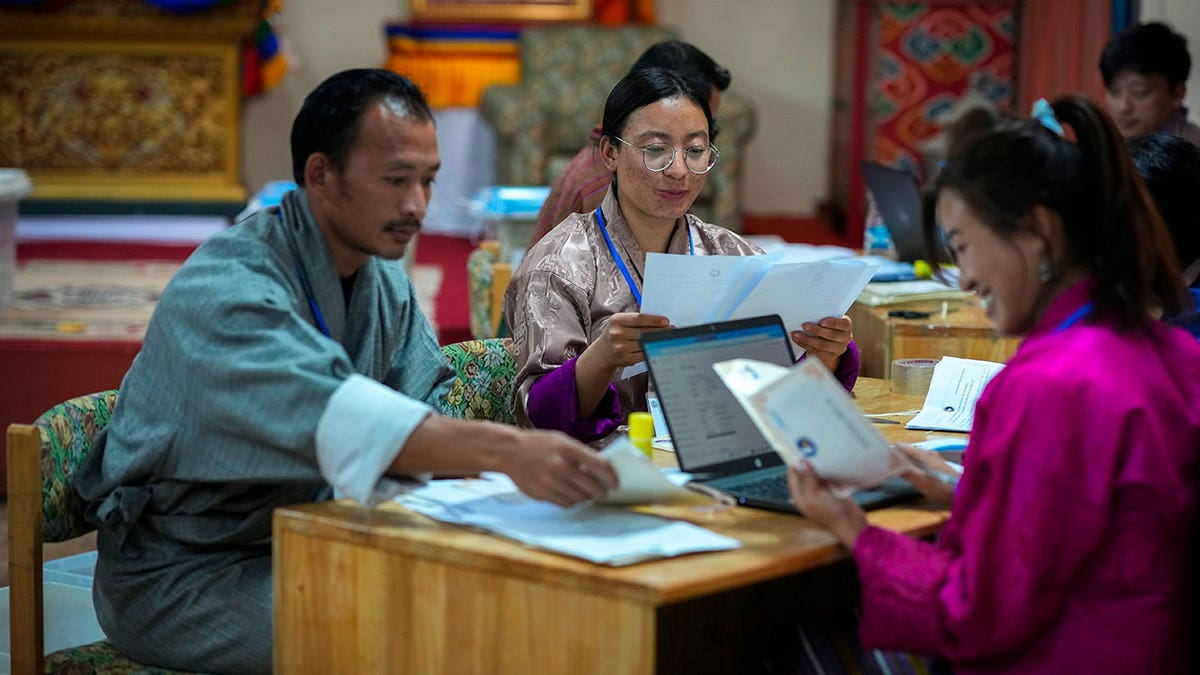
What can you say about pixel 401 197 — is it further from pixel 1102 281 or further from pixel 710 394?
pixel 1102 281

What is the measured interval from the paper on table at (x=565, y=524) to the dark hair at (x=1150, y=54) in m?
3.00

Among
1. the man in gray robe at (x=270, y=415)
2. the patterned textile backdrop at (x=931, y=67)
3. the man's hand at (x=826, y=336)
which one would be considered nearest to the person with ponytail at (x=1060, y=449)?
the man in gray robe at (x=270, y=415)

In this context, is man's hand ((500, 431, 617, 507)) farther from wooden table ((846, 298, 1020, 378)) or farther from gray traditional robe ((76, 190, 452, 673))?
wooden table ((846, 298, 1020, 378))


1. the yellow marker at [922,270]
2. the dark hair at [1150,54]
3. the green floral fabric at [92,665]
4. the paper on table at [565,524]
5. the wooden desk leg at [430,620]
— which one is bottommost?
the green floral fabric at [92,665]

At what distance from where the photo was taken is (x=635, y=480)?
5.68ft

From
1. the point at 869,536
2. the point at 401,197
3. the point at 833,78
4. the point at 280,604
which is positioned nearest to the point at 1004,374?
the point at 869,536

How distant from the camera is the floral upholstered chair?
1895 millimetres

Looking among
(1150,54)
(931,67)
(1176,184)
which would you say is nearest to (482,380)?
(1176,184)

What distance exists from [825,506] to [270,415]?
65 centimetres

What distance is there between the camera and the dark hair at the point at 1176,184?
2.17 metres

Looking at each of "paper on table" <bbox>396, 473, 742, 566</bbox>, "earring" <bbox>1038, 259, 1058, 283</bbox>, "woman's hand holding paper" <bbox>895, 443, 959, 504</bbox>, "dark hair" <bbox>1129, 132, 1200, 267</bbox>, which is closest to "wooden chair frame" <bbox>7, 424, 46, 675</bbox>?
"paper on table" <bbox>396, 473, 742, 566</bbox>

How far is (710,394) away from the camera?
6.48 ft

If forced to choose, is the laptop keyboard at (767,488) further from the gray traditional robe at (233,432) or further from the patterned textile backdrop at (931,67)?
the patterned textile backdrop at (931,67)

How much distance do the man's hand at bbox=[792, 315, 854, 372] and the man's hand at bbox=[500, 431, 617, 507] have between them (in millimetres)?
701
